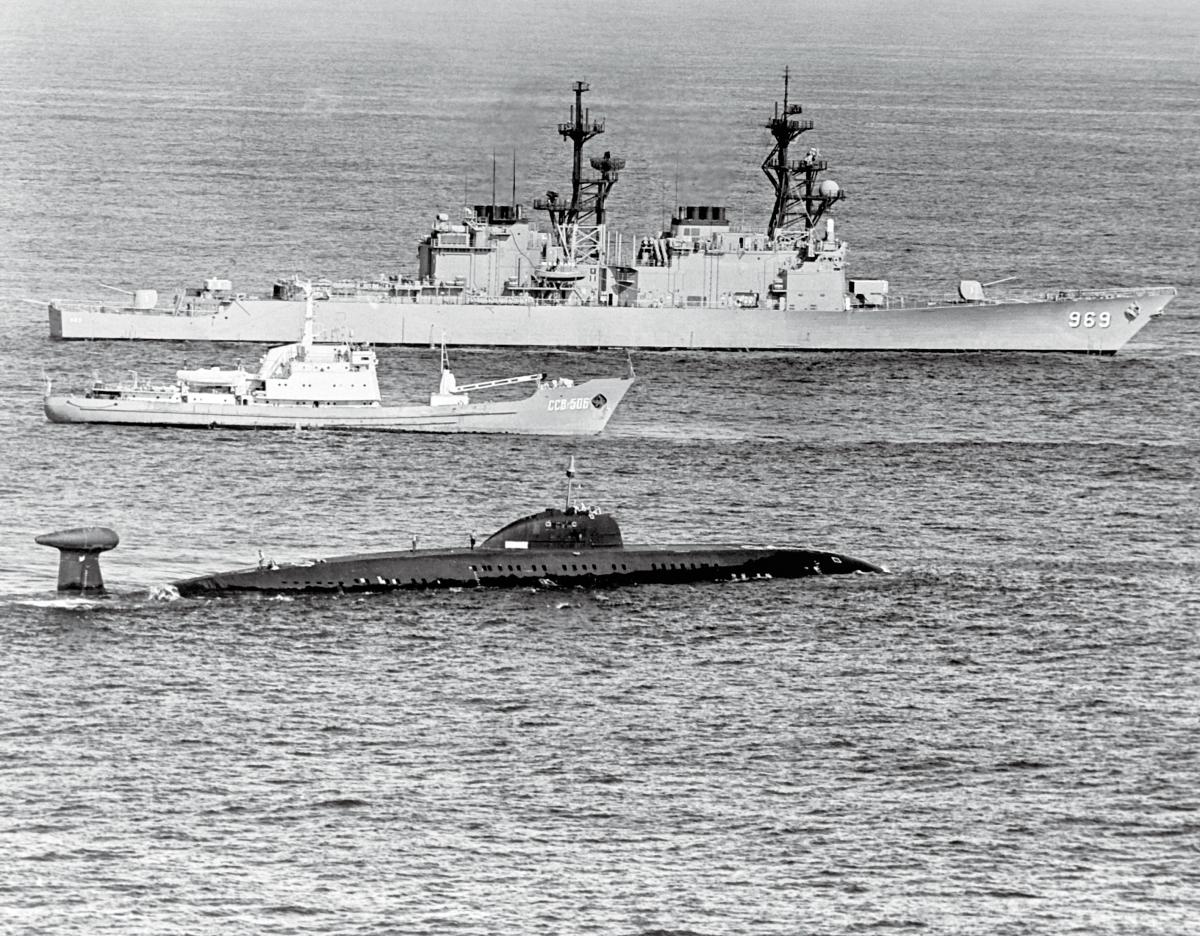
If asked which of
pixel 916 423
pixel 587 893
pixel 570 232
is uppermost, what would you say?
pixel 570 232

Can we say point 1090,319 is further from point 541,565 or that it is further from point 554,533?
point 541,565

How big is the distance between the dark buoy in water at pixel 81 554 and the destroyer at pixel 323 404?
30.2 m

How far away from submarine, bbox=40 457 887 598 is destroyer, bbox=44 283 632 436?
2357 centimetres

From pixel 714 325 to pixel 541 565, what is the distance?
51792mm

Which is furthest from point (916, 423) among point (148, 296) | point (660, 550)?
point (148, 296)

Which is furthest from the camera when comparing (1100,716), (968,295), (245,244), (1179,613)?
(245,244)

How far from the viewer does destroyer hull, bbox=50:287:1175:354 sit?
408 ft

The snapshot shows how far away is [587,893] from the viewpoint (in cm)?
5309

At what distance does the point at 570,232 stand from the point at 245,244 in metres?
26.2

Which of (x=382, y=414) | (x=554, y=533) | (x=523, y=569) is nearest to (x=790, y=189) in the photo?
(x=382, y=414)

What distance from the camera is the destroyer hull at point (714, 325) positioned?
408ft

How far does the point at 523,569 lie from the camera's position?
252ft

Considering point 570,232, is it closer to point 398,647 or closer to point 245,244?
point 245,244

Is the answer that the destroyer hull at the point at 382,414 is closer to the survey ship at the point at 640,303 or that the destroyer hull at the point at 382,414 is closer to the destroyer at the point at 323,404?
Answer: the destroyer at the point at 323,404
